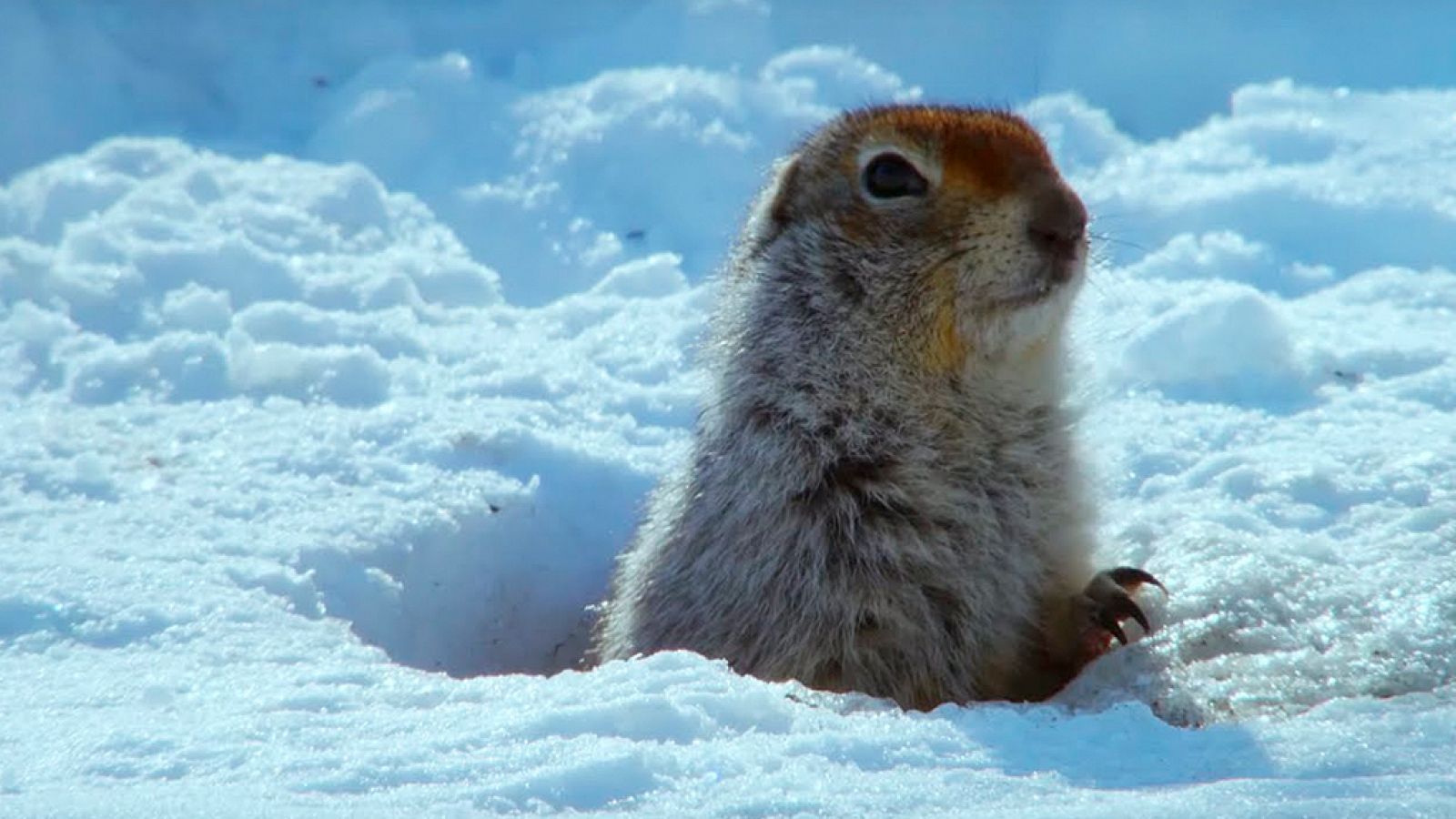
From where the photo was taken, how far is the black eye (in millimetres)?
4199

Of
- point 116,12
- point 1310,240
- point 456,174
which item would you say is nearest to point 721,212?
point 456,174

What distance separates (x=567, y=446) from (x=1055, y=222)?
205cm

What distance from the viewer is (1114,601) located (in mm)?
4125

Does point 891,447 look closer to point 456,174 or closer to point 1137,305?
point 1137,305

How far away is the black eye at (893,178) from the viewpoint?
4199mm

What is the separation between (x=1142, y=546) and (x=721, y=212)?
2.66 meters

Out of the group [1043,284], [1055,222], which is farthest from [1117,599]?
[1055,222]

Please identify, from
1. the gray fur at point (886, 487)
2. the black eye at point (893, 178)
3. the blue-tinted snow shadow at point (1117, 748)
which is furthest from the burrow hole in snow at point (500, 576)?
the blue-tinted snow shadow at point (1117, 748)

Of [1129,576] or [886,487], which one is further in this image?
[1129,576]

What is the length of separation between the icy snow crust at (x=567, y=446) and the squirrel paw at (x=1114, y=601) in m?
0.10

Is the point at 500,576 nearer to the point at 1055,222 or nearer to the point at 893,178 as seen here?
the point at 893,178

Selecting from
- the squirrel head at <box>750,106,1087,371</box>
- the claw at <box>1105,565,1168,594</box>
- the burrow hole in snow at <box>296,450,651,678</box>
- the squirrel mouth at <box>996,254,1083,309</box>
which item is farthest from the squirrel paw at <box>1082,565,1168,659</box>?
the burrow hole in snow at <box>296,450,651,678</box>

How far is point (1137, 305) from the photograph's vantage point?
5.99 metres

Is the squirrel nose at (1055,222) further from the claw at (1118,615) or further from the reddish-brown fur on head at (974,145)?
the claw at (1118,615)
